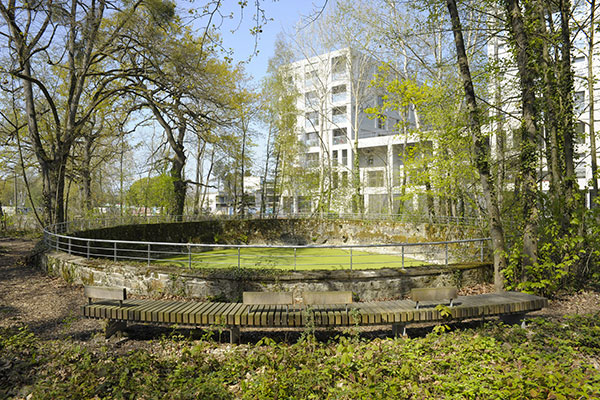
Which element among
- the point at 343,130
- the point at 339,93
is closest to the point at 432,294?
the point at 343,130

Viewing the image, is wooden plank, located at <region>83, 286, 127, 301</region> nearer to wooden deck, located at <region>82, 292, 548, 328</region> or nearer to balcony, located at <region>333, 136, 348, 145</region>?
wooden deck, located at <region>82, 292, 548, 328</region>

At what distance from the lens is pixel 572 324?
5.84m

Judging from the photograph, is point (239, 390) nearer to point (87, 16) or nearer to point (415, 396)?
point (415, 396)

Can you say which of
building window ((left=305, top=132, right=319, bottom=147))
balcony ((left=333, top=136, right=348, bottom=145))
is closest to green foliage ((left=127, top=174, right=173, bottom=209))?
building window ((left=305, top=132, right=319, bottom=147))

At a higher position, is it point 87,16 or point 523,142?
point 87,16

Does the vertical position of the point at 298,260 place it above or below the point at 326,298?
below

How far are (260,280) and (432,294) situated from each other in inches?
147

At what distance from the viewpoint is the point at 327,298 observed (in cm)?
584

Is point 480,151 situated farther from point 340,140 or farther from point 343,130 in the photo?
point 340,140

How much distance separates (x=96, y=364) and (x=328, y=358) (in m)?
2.88

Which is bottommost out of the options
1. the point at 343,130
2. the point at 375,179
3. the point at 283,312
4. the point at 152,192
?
the point at 283,312

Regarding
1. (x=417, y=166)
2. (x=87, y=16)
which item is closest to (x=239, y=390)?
(x=417, y=166)

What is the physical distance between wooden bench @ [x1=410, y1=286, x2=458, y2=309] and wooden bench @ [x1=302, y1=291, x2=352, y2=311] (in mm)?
1015

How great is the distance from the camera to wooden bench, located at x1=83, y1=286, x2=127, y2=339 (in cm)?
586
